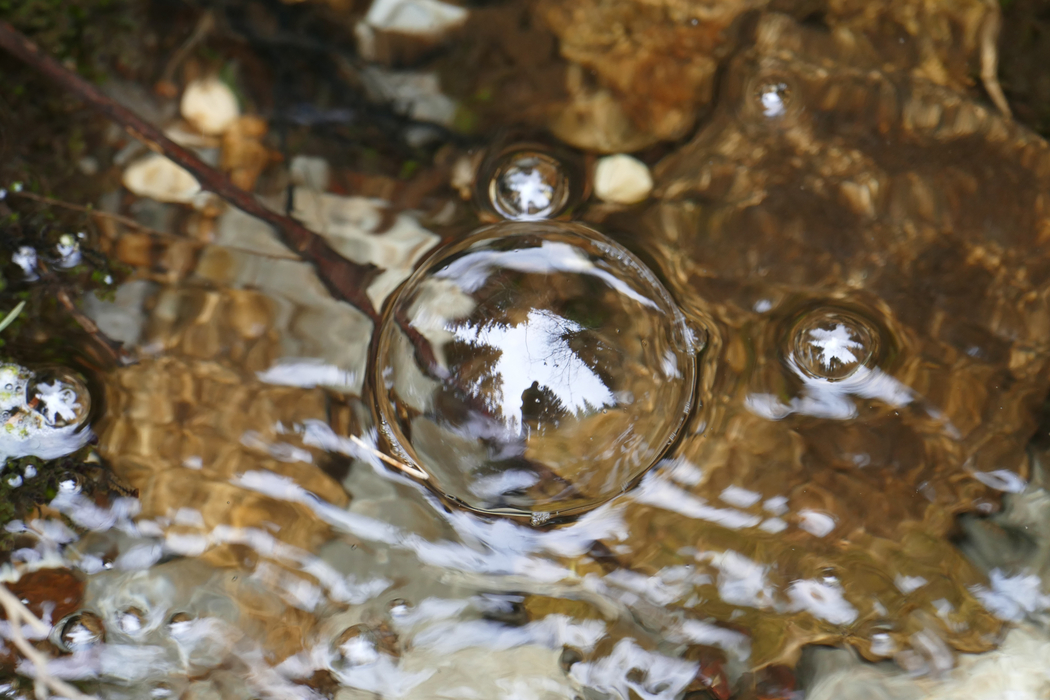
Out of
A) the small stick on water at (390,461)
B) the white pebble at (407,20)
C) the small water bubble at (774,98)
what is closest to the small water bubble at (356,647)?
the small stick on water at (390,461)

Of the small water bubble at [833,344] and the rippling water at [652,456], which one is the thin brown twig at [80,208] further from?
the small water bubble at [833,344]

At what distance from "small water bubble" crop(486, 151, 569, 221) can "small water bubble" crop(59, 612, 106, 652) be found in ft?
6.36

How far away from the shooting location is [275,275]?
283 centimetres

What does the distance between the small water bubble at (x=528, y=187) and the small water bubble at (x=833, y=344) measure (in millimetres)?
945

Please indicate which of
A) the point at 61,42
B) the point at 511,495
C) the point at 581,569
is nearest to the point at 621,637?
the point at 581,569

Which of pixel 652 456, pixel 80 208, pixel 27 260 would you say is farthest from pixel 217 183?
pixel 652 456

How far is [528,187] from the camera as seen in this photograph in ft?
9.14

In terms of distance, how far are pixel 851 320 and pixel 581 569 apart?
123cm

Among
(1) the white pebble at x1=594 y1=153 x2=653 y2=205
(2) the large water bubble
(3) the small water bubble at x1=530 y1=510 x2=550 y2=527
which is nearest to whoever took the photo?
(2) the large water bubble

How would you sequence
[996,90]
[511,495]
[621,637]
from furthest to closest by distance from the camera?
[996,90] < [621,637] < [511,495]

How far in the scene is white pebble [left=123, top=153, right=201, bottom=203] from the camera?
2846 millimetres

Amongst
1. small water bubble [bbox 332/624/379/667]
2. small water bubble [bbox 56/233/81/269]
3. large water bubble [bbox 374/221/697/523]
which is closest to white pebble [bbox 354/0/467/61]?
large water bubble [bbox 374/221/697/523]

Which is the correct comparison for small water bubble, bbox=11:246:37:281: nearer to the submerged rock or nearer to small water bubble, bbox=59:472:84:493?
small water bubble, bbox=59:472:84:493

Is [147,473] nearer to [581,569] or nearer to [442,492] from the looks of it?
[442,492]
